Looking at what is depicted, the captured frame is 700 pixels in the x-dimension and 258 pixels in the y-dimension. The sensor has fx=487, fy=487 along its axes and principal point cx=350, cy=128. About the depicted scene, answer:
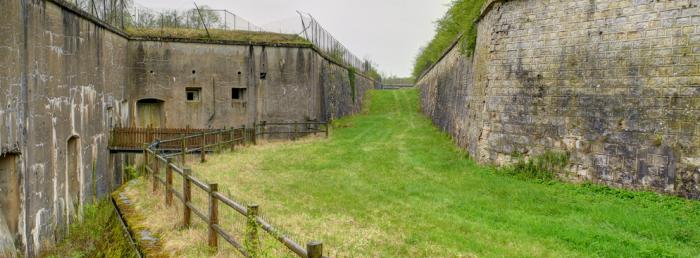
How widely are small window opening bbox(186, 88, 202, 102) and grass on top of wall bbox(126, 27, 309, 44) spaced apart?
77.6 inches

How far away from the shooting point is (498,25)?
1169 centimetres

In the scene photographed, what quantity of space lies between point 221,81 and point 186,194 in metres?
12.8

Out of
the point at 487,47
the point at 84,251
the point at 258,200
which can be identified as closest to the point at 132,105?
the point at 84,251

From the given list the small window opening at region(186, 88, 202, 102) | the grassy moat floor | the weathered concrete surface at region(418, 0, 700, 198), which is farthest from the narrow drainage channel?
the small window opening at region(186, 88, 202, 102)

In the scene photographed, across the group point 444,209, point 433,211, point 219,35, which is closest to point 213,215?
point 433,211

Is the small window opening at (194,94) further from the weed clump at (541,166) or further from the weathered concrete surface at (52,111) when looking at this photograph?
the weed clump at (541,166)

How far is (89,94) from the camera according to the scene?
1302 centimetres

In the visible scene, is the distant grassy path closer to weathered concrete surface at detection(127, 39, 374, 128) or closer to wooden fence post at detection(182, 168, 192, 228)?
wooden fence post at detection(182, 168, 192, 228)

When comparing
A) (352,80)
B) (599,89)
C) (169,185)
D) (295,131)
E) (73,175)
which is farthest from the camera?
(352,80)

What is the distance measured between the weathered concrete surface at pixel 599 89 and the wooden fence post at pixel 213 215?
299 inches

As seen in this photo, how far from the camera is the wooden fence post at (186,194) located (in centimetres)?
628

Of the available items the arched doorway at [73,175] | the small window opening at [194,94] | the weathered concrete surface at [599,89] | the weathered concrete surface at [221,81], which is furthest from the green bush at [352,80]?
the arched doorway at [73,175]

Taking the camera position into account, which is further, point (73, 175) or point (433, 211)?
point (73, 175)

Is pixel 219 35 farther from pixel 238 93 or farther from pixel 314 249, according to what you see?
pixel 314 249
